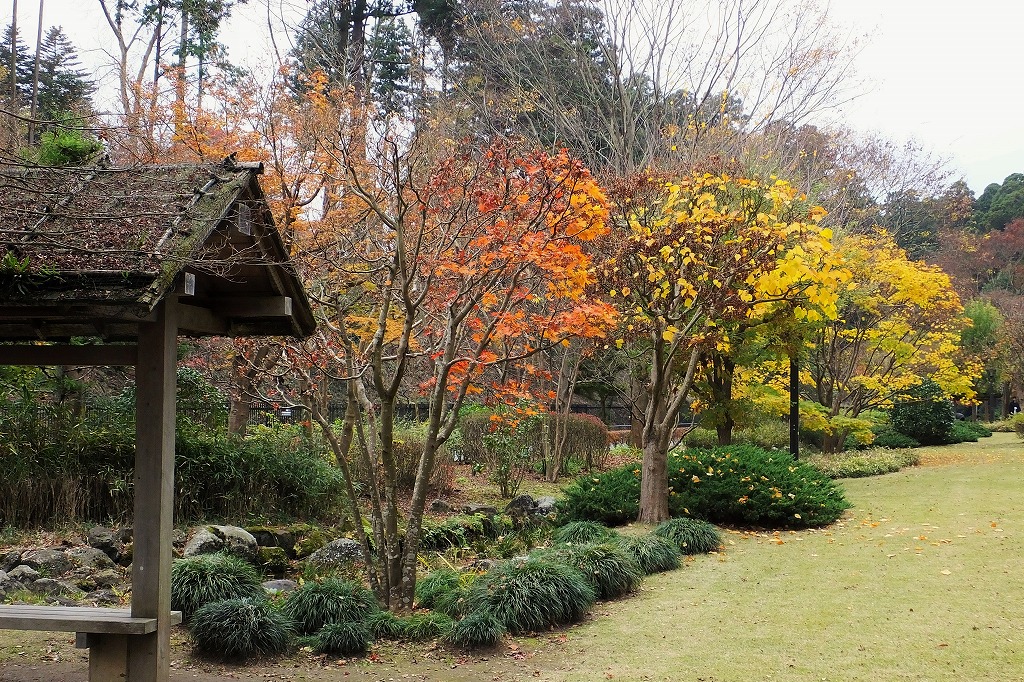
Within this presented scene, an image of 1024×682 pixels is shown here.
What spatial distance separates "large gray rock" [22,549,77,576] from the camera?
8148 mm

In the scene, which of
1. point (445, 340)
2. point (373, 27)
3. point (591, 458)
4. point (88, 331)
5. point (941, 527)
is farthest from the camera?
point (373, 27)

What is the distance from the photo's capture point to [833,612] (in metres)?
6.96

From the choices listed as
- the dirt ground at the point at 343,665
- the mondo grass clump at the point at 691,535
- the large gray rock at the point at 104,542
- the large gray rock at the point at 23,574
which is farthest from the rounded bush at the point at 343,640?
the mondo grass clump at the point at 691,535

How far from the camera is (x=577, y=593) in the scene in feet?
23.5

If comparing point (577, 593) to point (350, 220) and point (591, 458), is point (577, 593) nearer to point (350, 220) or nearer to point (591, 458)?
point (350, 220)

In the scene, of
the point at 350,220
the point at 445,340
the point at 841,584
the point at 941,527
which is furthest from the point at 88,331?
the point at 941,527

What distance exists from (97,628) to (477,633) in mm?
2679

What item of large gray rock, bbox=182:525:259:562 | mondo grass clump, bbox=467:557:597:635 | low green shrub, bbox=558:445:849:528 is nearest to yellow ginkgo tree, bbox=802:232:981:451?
low green shrub, bbox=558:445:849:528

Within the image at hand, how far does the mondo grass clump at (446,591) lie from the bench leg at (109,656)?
2.71m

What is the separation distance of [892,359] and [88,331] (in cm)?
1773

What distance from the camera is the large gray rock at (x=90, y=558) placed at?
8.47 meters

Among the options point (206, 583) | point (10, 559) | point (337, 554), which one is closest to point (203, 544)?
point (337, 554)

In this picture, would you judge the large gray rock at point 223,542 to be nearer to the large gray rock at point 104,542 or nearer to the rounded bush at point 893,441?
the large gray rock at point 104,542

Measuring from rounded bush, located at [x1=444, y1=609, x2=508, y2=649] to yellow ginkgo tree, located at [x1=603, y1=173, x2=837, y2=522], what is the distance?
4582 millimetres
